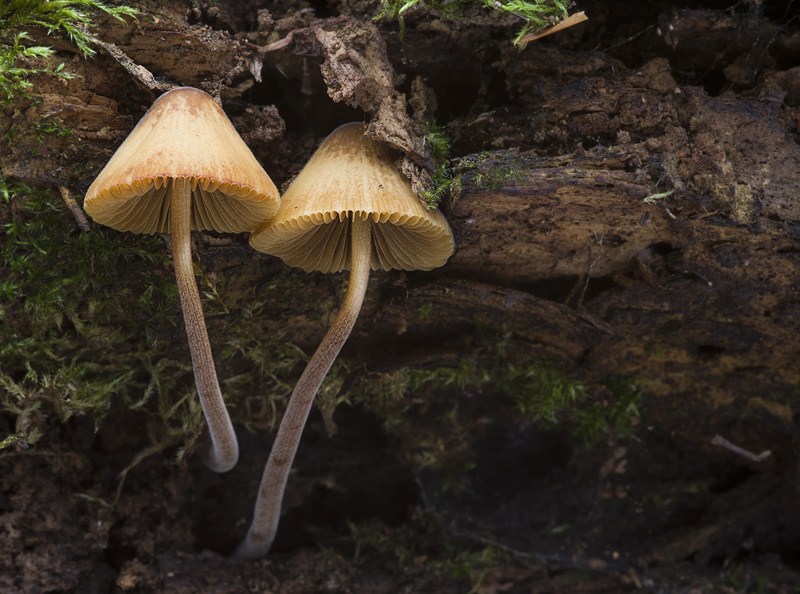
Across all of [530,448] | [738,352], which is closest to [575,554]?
[530,448]

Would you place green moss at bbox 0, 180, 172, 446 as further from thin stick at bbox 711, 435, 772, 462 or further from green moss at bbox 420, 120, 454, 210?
thin stick at bbox 711, 435, 772, 462

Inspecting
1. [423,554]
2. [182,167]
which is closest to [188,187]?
[182,167]

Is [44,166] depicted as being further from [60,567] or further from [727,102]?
[727,102]

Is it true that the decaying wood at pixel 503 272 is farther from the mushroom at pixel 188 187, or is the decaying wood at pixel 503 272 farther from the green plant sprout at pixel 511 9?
the mushroom at pixel 188 187

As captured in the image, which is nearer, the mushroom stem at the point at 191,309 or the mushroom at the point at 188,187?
the mushroom at the point at 188,187

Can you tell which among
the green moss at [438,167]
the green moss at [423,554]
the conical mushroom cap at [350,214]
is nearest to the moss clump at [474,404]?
the green moss at [423,554]
